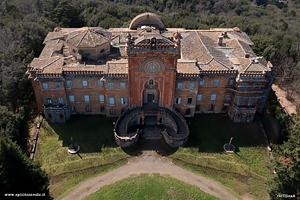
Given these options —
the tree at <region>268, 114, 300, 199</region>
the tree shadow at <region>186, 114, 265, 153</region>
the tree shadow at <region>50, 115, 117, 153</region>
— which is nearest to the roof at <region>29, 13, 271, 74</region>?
the tree shadow at <region>50, 115, 117, 153</region>

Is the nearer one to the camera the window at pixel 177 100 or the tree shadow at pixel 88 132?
the tree shadow at pixel 88 132

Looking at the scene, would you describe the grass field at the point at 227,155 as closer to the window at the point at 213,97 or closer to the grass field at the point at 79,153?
the window at the point at 213,97

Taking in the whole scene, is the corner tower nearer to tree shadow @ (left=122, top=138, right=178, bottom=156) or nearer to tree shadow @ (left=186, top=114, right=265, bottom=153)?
tree shadow @ (left=122, top=138, right=178, bottom=156)

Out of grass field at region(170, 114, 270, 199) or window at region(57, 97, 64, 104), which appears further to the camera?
window at region(57, 97, 64, 104)

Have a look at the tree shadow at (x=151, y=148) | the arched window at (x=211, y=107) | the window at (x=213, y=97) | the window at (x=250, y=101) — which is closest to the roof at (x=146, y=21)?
the window at (x=213, y=97)

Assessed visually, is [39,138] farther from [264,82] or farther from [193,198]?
[264,82]

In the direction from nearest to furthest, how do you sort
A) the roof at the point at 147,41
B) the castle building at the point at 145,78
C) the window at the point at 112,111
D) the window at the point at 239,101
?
the castle building at the point at 145,78
the roof at the point at 147,41
the window at the point at 239,101
the window at the point at 112,111

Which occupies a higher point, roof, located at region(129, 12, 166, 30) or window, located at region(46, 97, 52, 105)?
roof, located at region(129, 12, 166, 30)
